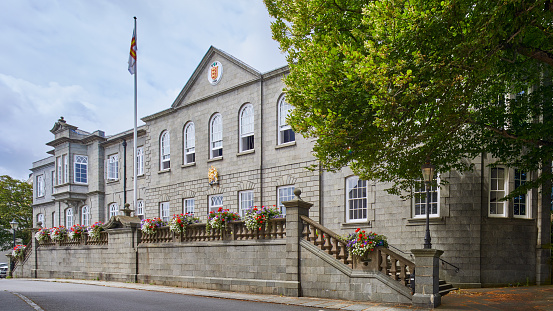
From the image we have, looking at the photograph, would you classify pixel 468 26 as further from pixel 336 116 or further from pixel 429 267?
pixel 429 267

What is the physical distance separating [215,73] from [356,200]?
40.4 feet

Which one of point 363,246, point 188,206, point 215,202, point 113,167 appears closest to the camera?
point 363,246

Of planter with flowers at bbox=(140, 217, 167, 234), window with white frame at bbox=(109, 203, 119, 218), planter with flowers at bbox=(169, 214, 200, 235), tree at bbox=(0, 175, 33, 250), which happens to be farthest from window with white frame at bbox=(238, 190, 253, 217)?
tree at bbox=(0, 175, 33, 250)

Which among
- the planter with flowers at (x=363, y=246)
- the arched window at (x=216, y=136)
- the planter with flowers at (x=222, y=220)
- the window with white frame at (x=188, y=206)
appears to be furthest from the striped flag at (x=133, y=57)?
the planter with flowers at (x=363, y=246)

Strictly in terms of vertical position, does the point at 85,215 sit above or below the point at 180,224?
below

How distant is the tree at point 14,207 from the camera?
47406 millimetres

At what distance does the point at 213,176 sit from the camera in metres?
25.4

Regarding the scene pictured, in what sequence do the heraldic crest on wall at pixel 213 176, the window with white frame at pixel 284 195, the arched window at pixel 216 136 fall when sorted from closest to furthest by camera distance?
1. the window with white frame at pixel 284 195
2. the heraldic crest on wall at pixel 213 176
3. the arched window at pixel 216 136

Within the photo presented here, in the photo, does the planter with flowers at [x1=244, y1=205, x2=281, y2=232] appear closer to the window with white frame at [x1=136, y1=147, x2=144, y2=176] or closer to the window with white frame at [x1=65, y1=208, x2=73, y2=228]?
the window with white frame at [x1=136, y1=147, x2=144, y2=176]

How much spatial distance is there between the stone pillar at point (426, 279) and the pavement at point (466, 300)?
28cm

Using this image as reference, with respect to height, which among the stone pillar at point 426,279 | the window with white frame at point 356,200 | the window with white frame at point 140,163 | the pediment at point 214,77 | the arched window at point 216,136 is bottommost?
the stone pillar at point 426,279

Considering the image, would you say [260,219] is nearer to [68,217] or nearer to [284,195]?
[284,195]

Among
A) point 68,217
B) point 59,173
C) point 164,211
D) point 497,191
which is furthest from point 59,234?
point 497,191

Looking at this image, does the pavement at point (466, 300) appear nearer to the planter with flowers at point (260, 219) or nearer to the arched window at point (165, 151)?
the planter with flowers at point (260, 219)
